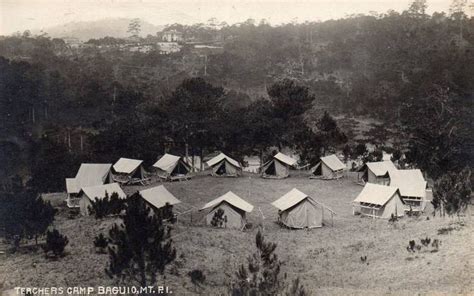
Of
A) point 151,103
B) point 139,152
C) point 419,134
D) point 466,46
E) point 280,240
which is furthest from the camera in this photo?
point 466,46

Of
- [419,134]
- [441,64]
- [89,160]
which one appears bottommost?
[89,160]

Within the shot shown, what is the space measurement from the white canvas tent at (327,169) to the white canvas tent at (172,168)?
12004 mm

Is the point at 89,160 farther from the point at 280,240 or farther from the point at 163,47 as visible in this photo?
the point at 163,47

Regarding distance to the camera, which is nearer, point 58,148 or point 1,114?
point 58,148

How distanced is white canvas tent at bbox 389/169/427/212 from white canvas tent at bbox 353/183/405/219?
1.08 metres

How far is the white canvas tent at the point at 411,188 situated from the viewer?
30.5 m

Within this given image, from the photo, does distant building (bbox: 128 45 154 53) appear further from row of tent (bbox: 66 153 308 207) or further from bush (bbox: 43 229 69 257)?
bush (bbox: 43 229 69 257)

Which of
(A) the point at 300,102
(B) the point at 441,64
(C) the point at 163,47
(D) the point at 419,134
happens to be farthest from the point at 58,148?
(C) the point at 163,47

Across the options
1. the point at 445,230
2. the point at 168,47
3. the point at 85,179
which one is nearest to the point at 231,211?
the point at 445,230

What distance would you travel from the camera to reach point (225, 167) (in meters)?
43.6

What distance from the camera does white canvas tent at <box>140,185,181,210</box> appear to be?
28438 millimetres

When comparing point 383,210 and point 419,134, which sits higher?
point 419,134

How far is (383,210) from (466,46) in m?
66.1

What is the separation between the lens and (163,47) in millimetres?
106875
